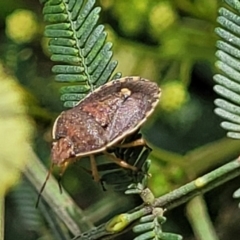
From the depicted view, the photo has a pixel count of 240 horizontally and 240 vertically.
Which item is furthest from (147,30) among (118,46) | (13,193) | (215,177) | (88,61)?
(215,177)

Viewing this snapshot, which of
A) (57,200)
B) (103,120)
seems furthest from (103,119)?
(57,200)

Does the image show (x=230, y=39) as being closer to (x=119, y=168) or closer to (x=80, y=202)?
(x=119, y=168)

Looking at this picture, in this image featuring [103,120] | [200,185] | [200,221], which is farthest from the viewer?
[200,221]

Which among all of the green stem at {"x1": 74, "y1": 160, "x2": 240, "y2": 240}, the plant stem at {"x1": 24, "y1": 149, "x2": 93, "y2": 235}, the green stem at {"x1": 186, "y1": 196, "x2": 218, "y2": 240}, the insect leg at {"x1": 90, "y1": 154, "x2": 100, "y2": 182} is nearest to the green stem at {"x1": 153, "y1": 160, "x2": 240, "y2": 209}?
the green stem at {"x1": 74, "y1": 160, "x2": 240, "y2": 240}

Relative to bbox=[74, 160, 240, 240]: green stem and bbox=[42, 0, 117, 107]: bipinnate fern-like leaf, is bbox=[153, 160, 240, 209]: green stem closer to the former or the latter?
bbox=[74, 160, 240, 240]: green stem

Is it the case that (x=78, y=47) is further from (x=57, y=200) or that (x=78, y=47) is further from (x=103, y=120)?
(x=57, y=200)

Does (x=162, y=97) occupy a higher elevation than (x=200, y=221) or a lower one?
higher
